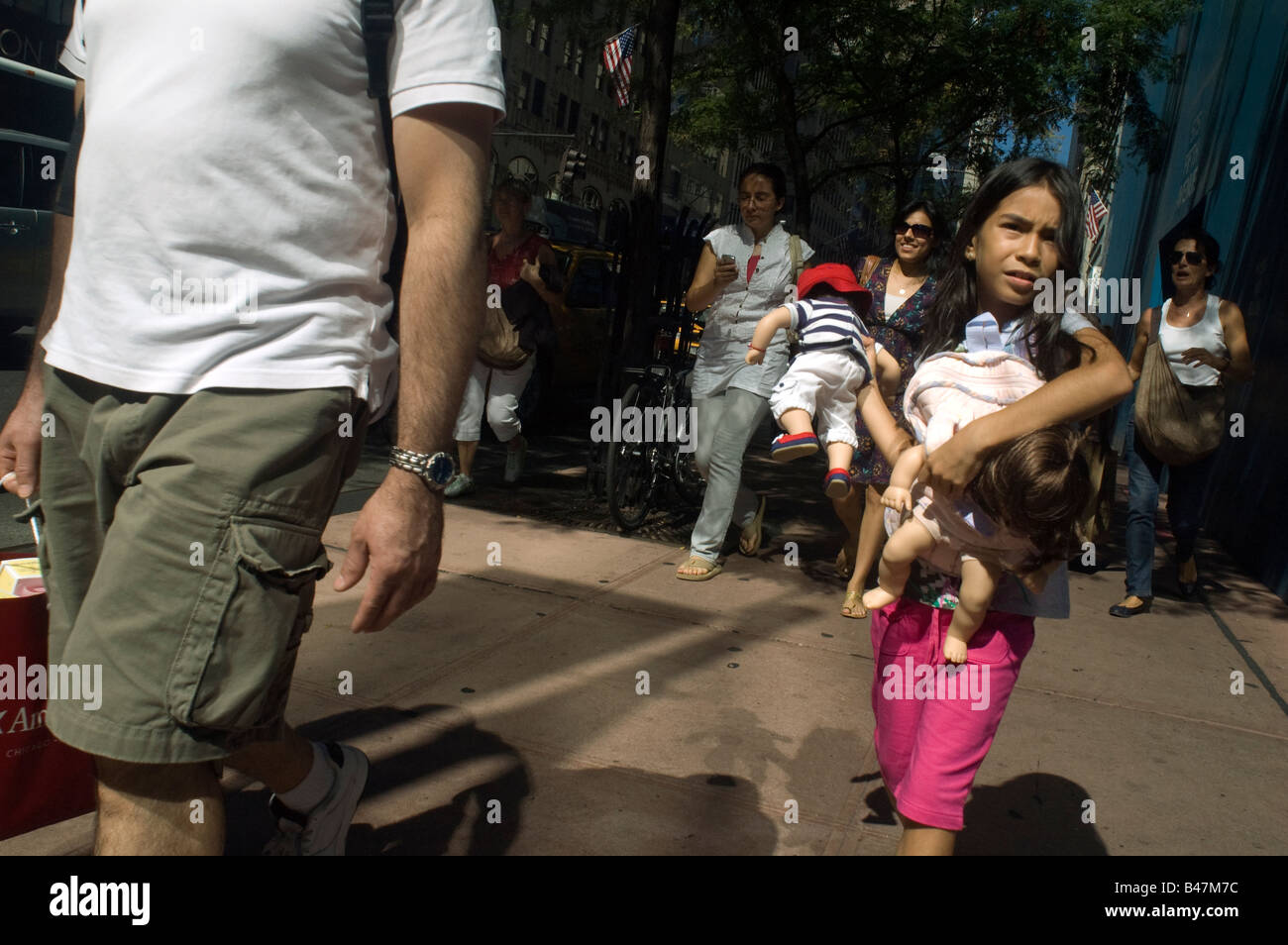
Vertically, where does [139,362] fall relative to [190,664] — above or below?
above

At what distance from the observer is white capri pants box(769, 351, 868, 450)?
274 centimetres

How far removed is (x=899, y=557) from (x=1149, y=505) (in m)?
4.35

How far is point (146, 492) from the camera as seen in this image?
5.50ft

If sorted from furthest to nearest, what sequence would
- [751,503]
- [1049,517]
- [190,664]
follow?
[751,503] < [1049,517] < [190,664]

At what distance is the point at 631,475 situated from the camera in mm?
7027

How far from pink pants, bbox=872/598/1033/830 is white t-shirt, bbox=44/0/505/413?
4.51ft

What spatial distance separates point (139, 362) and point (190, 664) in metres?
0.47

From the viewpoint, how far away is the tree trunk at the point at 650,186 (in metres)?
7.38

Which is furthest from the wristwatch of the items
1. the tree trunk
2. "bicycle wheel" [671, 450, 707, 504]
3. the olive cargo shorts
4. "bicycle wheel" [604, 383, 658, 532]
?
the tree trunk

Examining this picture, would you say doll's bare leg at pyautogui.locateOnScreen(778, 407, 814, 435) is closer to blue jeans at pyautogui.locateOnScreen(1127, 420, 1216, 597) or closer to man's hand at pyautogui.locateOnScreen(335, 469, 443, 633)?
man's hand at pyautogui.locateOnScreen(335, 469, 443, 633)

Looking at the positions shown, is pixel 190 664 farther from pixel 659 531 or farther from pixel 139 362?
pixel 659 531

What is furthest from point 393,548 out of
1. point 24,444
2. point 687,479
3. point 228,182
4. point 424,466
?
point 687,479

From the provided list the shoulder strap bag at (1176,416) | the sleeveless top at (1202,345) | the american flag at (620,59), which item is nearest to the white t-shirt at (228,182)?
the shoulder strap bag at (1176,416)
